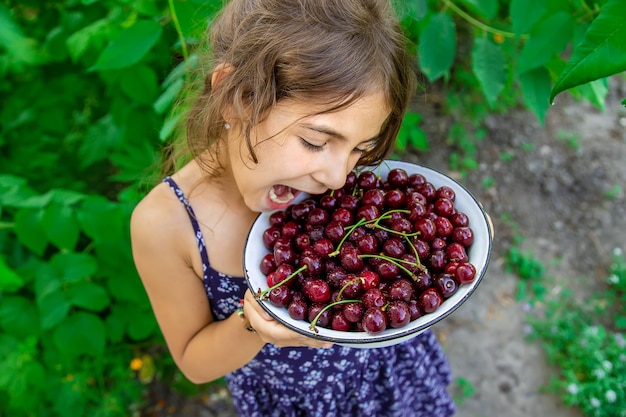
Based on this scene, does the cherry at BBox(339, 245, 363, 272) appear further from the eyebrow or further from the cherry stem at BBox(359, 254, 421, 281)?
the eyebrow

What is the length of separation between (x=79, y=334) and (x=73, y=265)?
32 cm

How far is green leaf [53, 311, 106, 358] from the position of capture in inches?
81.8

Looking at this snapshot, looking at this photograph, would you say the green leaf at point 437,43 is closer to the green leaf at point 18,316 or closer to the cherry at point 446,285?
the cherry at point 446,285

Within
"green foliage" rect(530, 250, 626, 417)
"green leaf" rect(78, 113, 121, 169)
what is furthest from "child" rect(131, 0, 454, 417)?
→ "green foliage" rect(530, 250, 626, 417)

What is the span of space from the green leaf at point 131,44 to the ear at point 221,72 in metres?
0.54

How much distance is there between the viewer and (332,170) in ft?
3.94

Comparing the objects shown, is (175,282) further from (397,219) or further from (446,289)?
(446,289)

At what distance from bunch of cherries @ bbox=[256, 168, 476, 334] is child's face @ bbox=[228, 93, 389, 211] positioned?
0.11m

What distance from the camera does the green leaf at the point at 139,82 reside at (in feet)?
6.55

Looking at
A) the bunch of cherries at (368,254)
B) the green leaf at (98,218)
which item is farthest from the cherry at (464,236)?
the green leaf at (98,218)

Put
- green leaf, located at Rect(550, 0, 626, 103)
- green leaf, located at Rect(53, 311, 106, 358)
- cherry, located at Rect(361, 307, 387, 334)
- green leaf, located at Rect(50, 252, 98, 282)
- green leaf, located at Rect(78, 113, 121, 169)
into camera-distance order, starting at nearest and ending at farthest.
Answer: green leaf, located at Rect(550, 0, 626, 103), cherry, located at Rect(361, 307, 387, 334), green leaf, located at Rect(50, 252, 98, 282), green leaf, located at Rect(53, 311, 106, 358), green leaf, located at Rect(78, 113, 121, 169)

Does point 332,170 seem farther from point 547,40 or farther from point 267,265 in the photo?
point 547,40

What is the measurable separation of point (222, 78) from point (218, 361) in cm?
78

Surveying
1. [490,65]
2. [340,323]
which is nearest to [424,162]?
[490,65]
